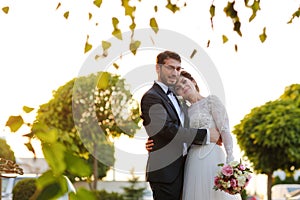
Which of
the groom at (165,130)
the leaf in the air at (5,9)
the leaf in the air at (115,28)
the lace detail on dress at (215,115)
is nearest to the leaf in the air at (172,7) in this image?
the leaf in the air at (115,28)

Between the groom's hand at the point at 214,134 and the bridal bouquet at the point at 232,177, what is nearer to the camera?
the bridal bouquet at the point at 232,177

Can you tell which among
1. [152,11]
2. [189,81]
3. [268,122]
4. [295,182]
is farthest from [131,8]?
[295,182]

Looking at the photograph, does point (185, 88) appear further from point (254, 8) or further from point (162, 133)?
point (254, 8)

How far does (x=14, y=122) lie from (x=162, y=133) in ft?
12.3

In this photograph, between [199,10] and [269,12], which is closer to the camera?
[199,10]

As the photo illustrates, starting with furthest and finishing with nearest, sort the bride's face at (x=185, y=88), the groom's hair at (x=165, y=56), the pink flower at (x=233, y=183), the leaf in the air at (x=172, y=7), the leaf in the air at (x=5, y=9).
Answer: the bride's face at (x=185, y=88) → the pink flower at (x=233, y=183) → the groom's hair at (x=165, y=56) → the leaf in the air at (x=172, y=7) → the leaf in the air at (x=5, y=9)

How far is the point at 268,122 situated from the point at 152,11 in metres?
16.2

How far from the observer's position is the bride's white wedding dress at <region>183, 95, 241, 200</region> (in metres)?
5.02

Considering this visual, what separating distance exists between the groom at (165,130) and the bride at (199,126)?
13 cm

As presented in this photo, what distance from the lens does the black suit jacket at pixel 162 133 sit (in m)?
4.72

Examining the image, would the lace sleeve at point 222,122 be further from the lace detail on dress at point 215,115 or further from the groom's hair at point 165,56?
the groom's hair at point 165,56

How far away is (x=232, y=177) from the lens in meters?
4.84

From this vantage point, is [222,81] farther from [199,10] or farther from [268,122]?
[268,122]

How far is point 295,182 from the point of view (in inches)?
1108
